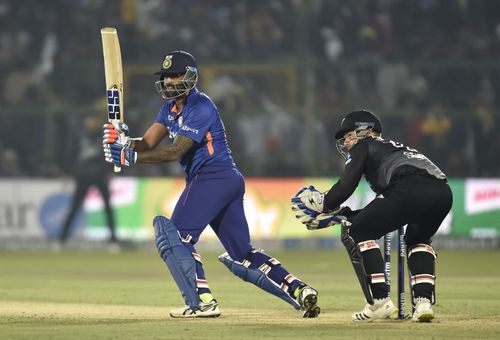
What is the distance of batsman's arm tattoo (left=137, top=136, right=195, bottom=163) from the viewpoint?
876 cm

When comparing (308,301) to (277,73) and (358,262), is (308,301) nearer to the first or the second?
(358,262)

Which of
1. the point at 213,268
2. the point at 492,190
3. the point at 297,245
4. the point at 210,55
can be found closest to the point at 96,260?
the point at 213,268

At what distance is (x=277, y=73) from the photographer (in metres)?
20.6

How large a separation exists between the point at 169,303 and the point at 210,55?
1166 centimetres

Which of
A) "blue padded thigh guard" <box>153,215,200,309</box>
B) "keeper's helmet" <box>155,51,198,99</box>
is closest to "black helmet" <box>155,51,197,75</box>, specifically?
"keeper's helmet" <box>155,51,198,99</box>

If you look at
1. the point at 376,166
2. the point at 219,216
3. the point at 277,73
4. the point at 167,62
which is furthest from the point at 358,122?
the point at 277,73

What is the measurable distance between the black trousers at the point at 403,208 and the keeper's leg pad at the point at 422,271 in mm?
248

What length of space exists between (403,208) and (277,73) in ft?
40.1

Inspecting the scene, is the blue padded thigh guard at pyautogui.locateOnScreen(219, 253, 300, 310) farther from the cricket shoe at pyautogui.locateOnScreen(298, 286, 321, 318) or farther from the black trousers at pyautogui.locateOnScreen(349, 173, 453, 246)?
the black trousers at pyautogui.locateOnScreen(349, 173, 453, 246)

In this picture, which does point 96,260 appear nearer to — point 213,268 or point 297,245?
point 213,268

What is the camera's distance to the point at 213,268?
16641mm

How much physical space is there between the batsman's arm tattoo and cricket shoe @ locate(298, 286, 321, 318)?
A: 4.83 ft

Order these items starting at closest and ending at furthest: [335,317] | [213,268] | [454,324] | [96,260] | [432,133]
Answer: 1. [454,324]
2. [335,317]
3. [213,268]
4. [96,260]
5. [432,133]

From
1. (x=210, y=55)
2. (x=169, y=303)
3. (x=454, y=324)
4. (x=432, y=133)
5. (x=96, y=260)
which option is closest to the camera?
(x=454, y=324)
